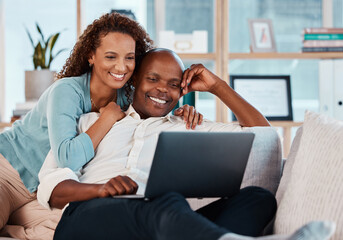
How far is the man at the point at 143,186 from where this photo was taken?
1.19 meters

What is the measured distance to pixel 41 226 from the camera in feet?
5.56

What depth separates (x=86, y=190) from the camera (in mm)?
1489

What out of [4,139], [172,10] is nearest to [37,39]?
[172,10]

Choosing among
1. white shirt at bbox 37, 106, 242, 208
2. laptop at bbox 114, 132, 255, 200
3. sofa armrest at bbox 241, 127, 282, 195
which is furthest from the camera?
sofa armrest at bbox 241, 127, 282, 195

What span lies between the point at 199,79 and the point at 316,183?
0.92 meters

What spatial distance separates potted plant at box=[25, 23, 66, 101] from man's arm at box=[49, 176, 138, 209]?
1889mm

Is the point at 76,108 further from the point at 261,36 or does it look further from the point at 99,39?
the point at 261,36

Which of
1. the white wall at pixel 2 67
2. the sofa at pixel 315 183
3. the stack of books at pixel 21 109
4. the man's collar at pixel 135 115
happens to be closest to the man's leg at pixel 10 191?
the man's collar at pixel 135 115

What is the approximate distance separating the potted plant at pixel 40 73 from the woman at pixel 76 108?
1273mm

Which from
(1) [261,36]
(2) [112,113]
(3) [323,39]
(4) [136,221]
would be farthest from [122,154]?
(3) [323,39]

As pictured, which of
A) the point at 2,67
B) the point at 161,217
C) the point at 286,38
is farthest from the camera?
the point at 286,38

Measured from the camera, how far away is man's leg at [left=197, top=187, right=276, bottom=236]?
132cm

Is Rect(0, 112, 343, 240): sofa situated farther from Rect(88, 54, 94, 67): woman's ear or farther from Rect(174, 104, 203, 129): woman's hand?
Rect(88, 54, 94, 67): woman's ear

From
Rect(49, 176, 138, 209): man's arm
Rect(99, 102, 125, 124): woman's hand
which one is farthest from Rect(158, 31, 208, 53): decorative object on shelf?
Rect(49, 176, 138, 209): man's arm
